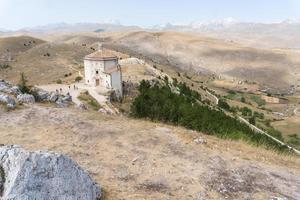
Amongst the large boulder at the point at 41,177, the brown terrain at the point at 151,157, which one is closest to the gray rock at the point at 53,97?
the brown terrain at the point at 151,157

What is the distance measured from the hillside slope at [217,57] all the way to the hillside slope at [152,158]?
388 feet

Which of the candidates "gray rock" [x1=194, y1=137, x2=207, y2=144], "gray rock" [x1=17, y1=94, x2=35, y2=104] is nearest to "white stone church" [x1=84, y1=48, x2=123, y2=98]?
"gray rock" [x1=17, y1=94, x2=35, y2=104]

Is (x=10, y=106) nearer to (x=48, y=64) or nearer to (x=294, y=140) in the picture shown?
(x=294, y=140)

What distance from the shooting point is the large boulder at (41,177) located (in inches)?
384

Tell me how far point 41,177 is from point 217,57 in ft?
526

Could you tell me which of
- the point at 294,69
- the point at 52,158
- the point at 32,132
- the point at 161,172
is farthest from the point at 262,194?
the point at 294,69

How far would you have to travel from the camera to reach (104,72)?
51812 mm

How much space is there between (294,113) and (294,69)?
243 ft

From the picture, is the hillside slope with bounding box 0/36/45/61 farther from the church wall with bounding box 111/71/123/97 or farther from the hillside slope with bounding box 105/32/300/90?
the church wall with bounding box 111/71/123/97

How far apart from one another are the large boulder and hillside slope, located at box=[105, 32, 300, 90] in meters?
127

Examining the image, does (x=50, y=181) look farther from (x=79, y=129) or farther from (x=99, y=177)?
(x=79, y=129)

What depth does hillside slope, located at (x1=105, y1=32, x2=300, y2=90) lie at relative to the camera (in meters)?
148

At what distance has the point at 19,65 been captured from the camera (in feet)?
288

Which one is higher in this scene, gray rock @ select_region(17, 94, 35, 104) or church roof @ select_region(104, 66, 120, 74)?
gray rock @ select_region(17, 94, 35, 104)
